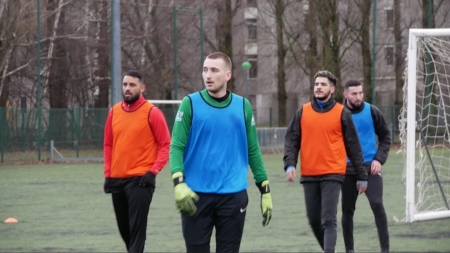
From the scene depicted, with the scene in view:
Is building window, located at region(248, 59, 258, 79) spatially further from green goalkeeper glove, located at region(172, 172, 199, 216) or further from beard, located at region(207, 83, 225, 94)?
green goalkeeper glove, located at region(172, 172, 199, 216)

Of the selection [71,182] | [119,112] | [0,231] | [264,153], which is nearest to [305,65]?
[264,153]

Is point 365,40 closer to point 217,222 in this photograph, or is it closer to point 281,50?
point 281,50

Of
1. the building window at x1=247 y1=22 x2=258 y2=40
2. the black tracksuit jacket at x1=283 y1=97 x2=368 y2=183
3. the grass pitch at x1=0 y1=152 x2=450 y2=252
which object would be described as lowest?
the grass pitch at x1=0 y1=152 x2=450 y2=252

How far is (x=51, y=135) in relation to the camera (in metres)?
30.9

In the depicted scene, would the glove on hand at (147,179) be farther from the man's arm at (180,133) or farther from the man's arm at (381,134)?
→ the man's arm at (381,134)

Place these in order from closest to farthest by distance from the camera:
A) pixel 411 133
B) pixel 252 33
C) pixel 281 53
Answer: pixel 411 133, pixel 281 53, pixel 252 33

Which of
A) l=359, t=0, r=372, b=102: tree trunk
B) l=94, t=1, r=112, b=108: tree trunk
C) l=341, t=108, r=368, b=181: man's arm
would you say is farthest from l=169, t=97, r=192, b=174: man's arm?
l=359, t=0, r=372, b=102: tree trunk

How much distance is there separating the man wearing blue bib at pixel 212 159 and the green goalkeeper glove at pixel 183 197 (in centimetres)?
2

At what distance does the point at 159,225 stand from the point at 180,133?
6.38m

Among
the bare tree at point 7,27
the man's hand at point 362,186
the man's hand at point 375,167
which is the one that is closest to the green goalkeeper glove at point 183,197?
the man's hand at point 362,186

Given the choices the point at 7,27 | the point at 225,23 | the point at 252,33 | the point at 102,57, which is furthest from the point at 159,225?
the point at 252,33

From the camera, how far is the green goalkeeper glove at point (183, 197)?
5984 millimetres

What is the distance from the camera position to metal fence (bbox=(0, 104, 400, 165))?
99.3ft

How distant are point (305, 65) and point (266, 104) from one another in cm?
2616
